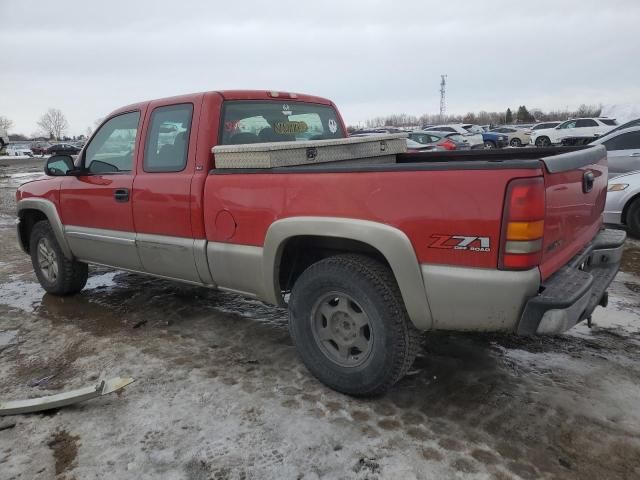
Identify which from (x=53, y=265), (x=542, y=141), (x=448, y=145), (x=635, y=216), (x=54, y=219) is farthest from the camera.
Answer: (x=542, y=141)

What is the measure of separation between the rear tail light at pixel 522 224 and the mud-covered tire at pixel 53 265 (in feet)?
14.2

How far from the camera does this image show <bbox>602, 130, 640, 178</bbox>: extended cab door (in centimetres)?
930

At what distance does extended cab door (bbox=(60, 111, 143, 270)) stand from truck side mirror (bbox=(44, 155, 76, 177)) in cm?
9

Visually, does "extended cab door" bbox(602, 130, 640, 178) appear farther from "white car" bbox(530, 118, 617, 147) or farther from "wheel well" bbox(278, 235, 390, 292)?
"white car" bbox(530, 118, 617, 147)

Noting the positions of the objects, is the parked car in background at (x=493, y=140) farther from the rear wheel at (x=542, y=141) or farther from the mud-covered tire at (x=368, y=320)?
the mud-covered tire at (x=368, y=320)

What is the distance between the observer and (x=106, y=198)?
4.30 meters

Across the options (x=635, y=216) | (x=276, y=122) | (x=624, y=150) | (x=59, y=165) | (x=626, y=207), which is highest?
(x=276, y=122)

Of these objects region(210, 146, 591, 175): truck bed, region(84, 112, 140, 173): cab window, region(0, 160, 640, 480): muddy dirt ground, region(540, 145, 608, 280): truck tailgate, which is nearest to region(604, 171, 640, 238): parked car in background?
region(0, 160, 640, 480): muddy dirt ground

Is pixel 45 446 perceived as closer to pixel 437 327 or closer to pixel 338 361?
pixel 338 361

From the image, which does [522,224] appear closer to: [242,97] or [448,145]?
[242,97]

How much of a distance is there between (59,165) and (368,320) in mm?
3426

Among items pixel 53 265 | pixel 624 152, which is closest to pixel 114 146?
pixel 53 265

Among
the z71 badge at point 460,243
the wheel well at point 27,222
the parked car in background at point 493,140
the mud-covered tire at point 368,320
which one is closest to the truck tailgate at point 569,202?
the z71 badge at point 460,243

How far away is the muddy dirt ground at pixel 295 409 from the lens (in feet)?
8.11
